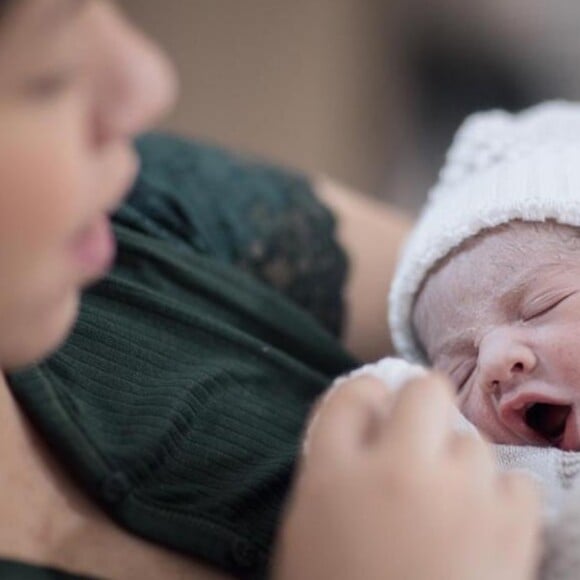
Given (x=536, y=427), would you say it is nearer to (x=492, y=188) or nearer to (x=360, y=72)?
(x=492, y=188)

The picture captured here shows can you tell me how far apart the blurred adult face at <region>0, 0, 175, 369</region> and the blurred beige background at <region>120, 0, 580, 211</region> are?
1614 mm

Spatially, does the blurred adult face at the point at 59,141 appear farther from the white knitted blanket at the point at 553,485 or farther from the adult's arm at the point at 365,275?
the adult's arm at the point at 365,275

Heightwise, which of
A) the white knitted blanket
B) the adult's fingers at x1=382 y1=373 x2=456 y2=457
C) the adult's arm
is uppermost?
the adult's fingers at x1=382 y1=373 x2=456 y2=457

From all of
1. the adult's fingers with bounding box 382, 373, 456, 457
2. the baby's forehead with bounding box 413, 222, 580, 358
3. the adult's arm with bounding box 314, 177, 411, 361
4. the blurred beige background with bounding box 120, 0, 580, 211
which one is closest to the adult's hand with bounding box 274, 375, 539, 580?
the adult's fingers with bounding box 382, 373, 456, 457

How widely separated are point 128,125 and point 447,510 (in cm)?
21

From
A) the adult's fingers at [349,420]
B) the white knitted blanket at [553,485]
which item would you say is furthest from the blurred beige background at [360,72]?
the adult's fingers at [349,420]

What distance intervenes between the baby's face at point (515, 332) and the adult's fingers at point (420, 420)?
193 mm

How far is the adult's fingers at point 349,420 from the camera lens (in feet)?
1.58

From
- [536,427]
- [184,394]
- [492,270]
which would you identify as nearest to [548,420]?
[536,427]

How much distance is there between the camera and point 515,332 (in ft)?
2.33

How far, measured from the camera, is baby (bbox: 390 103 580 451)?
69cm

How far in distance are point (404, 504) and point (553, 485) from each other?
16cm

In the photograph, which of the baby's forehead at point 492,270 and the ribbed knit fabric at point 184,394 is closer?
the ribbed knit fabric at point 184,394

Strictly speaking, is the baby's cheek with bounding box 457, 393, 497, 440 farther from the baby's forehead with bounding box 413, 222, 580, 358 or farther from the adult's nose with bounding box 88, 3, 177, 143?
the adult's nose with bounding box 88, 3, 177, 143
